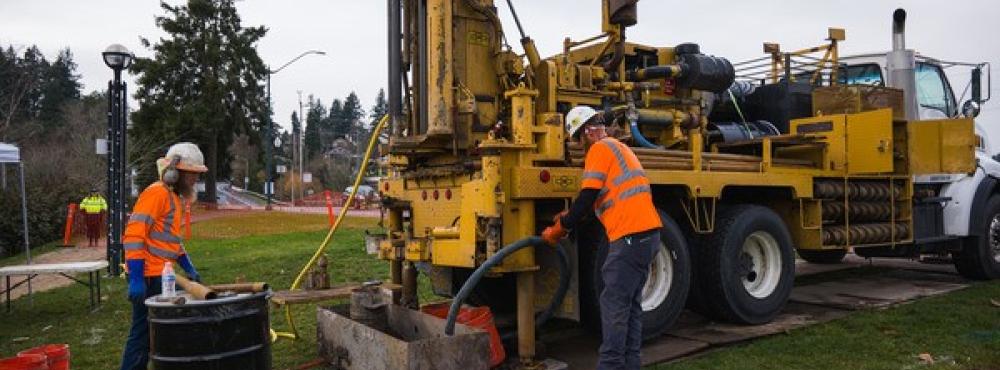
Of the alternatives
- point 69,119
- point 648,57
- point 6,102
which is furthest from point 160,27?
point 648,57

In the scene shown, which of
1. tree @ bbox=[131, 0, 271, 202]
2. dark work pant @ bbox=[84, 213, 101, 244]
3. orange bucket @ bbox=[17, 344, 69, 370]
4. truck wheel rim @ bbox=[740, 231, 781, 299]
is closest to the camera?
orange bucket @ bbox=[17, 344, 69, 370]

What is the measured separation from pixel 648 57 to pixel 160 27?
3706cm

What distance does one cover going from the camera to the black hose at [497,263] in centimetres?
490

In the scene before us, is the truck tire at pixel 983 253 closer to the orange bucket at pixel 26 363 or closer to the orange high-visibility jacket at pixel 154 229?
the orange high-visibility jacket at pixel 154 229

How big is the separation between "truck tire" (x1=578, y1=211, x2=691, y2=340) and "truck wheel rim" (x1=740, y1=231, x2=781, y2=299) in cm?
116

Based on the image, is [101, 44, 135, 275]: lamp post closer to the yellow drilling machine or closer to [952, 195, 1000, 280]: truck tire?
the yellow drilling machine

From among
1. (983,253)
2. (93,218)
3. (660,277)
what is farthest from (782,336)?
(93,218)

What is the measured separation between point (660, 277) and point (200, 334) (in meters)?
3.53

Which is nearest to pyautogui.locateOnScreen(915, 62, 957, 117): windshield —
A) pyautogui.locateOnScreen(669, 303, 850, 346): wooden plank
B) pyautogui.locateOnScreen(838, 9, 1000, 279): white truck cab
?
pyautogui.locateOnScreen(838, 9, 1000, 279): white truck cab

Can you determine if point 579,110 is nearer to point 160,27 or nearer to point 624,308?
point 624,308

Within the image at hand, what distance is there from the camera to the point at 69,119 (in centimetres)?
4884

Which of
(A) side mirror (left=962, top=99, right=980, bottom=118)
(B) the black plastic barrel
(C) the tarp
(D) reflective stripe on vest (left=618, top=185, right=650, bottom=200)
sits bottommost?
(B) the black plastic barrel

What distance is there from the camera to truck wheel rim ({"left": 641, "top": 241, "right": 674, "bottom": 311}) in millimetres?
5969

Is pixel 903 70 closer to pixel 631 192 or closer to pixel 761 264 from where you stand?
pixel 761 264
